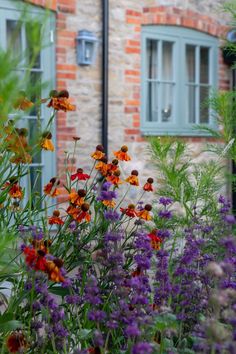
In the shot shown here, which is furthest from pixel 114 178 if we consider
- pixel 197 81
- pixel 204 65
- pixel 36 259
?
pixel 204 65

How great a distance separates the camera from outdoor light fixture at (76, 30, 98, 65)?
7.01 m

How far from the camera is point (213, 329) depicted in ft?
5.15

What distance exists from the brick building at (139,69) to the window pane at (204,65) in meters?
0.01

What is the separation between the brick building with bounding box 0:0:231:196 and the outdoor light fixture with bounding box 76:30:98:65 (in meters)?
0.06

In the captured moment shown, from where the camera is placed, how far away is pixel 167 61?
8188 millimetres

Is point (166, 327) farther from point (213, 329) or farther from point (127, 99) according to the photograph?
point (127, 99)

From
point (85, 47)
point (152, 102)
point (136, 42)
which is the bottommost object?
point (152, 102)

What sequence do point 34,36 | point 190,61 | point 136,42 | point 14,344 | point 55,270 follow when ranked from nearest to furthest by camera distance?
point 34,36 → point 55,270 → point 14,344 → point 136,42 → point 190,61

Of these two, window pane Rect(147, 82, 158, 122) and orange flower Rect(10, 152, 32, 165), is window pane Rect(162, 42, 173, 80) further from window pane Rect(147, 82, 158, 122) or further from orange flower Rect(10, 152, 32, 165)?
Result: orange flower Rect(10, 152, 32, 165)

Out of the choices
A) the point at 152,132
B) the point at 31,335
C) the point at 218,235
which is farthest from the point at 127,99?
the point at 31,335

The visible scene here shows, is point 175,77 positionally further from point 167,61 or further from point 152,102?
point 152,102

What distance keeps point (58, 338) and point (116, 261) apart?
0.94 ft

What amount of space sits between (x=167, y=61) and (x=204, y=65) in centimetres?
61

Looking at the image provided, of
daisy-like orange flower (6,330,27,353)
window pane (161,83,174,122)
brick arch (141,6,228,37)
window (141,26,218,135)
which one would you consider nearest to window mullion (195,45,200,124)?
window (141,26,218,135)
